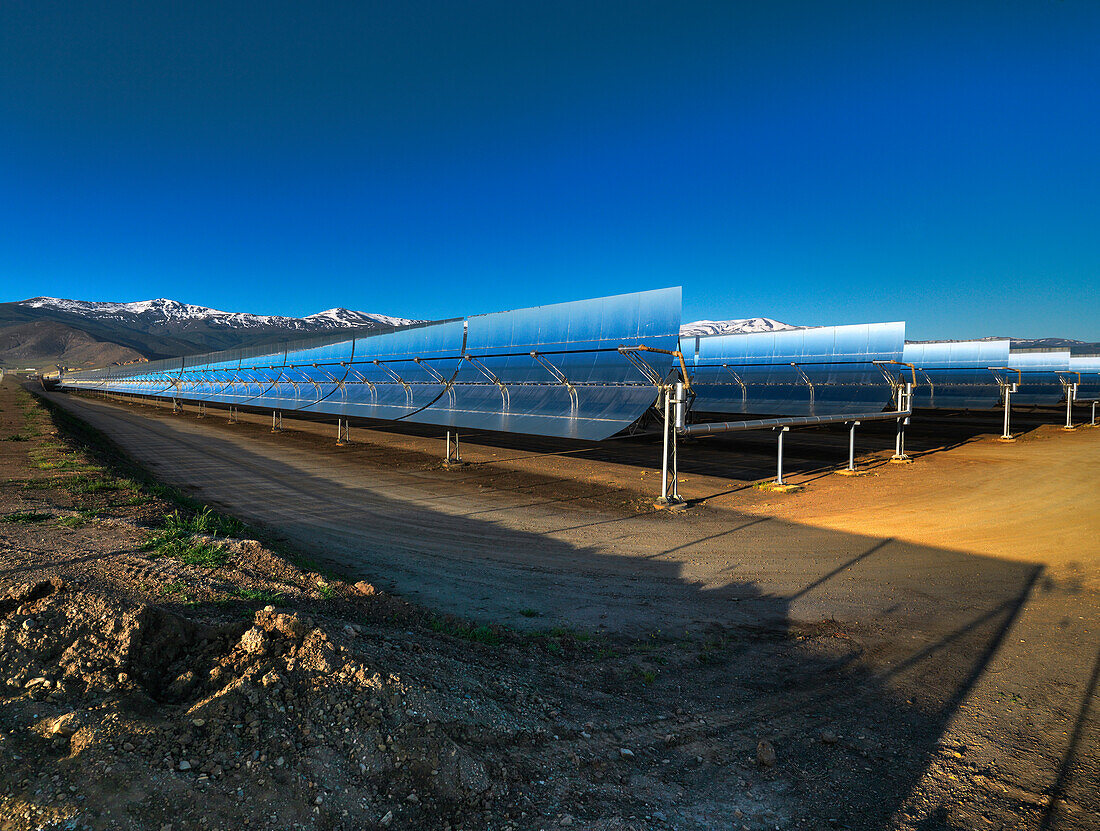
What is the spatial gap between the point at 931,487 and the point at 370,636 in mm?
15859

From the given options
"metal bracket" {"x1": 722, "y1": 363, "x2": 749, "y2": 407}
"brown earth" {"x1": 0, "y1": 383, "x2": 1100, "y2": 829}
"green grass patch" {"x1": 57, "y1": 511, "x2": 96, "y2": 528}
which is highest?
"metal bracket" {"x1": 722, "y1": 363, "x2": 749, "y2": 407}

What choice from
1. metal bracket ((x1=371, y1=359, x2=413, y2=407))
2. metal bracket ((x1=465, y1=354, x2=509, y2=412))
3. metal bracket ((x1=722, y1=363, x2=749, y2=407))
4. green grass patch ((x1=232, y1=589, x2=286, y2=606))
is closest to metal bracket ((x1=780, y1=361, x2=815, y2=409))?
metal bracket ((x1=722, y1=363, x2=749, y2=407))

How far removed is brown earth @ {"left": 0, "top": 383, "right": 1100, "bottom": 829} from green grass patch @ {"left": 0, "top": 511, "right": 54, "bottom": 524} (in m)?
0.28

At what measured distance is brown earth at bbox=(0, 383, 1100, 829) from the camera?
3.27m

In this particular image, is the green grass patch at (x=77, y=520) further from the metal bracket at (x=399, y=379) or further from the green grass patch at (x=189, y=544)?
the metal bracket at (x=399, y=379)

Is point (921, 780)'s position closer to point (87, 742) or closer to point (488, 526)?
point (87, 742)

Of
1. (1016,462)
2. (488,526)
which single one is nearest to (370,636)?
(488,526)

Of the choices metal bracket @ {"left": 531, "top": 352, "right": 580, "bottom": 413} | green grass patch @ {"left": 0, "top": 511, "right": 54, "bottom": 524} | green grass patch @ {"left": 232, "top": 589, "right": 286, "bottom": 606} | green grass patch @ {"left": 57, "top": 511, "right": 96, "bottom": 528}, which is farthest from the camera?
metal bracket @ {"left": 531, "top": 352, "right": 580, "bottom": 413}

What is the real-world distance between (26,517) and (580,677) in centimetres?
905

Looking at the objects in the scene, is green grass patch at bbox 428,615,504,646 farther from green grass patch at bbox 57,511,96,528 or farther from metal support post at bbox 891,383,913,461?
metal support post at bbox 891,383,913,461

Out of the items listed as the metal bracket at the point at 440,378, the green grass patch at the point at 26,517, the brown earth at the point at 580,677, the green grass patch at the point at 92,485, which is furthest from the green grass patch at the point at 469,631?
the metal bracket at the point at 440,378

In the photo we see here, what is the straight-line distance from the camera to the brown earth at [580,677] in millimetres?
3273

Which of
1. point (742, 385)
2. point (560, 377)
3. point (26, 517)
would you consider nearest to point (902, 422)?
point (560, 377)

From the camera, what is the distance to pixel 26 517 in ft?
27.6
